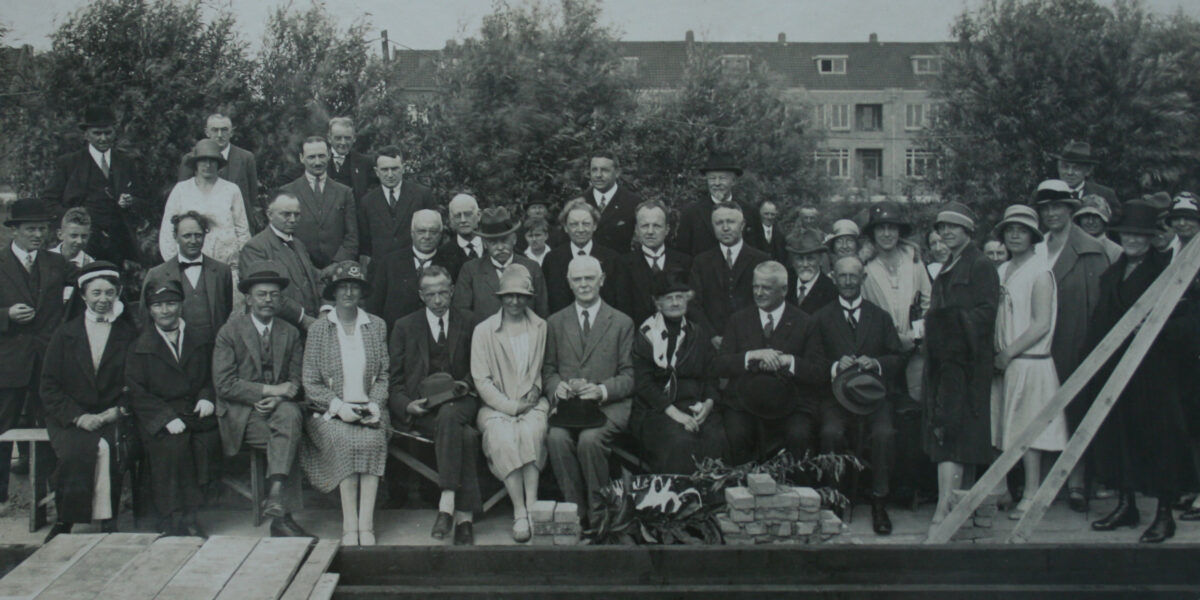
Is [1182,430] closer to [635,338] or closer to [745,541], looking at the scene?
[745,541]

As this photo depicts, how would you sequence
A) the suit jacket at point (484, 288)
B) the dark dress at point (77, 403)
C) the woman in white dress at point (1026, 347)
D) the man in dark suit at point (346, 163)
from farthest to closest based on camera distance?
1. the man in dark suit at point (346, 163)
2. the suit jacket at point (484, 288)
3. the woman in white dress at point (1026, 347)
4. the dark dress at point (77, 403)

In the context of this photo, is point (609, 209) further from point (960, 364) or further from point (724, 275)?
point (960, 364)

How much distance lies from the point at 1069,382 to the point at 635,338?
8.35 feet

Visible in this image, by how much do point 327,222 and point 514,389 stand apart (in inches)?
87.0

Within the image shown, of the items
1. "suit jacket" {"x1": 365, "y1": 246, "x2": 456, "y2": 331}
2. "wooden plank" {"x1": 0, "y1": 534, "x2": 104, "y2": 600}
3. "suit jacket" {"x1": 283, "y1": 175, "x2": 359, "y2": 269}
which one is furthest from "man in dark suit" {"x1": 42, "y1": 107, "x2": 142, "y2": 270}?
"wooden plank" {"x1": 0, "y1": 534, "x2": 104, "y2": 600}

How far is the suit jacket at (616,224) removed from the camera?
26.2ft

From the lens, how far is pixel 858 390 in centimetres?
631

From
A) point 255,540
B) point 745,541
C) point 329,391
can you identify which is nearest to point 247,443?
point 329,391

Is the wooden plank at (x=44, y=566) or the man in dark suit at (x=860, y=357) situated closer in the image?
the wooden plank at (x=44, y=566)

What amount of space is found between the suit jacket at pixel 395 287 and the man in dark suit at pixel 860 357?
275cm

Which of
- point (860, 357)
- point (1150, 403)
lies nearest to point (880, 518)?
point (860, 357)

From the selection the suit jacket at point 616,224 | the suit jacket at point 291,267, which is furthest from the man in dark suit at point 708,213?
the suit jacket at point 291,267

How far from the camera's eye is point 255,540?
475 centimetres

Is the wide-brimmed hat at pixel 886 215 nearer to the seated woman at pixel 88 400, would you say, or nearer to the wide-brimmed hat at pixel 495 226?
the wide-brimmed hat at pixel 495 226
